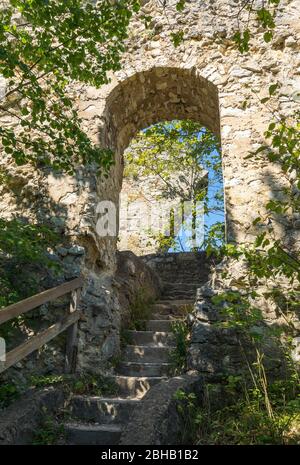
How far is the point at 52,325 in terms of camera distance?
373 cm

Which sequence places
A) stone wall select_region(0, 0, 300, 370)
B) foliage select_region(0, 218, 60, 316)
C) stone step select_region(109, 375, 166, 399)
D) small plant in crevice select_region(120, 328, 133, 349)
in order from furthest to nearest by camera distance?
small plant in crevice select_region(120, 328, 133, 349) → stone wall select_region(0, 0, 300, 370) → stone step select_region(109, 375, 166, 399) → foliage select_region(0, 218, 60, 316)

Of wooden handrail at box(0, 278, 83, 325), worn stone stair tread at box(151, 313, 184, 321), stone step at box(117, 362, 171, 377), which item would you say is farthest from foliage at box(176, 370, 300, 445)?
worn stone stair tread at box(151, 313, 184, 321)

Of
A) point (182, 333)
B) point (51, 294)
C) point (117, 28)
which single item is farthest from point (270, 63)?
point (51, 294)

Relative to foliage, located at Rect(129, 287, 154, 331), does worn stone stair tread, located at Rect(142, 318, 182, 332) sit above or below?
below

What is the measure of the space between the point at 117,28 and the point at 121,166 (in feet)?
7.97

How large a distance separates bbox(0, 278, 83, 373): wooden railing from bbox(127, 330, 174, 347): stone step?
41.5 inches

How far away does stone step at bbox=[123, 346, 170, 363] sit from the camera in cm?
448

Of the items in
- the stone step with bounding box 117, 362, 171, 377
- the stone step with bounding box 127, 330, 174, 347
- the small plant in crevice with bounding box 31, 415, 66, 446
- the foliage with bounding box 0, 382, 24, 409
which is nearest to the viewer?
the small plant in crevice with bounding box 31, 415, 66, 446

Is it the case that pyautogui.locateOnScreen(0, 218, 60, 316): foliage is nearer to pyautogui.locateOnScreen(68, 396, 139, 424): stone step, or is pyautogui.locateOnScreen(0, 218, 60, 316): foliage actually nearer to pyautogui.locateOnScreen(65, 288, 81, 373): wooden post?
pyautogui.locateOnScreen(65, 288, 81, 373): wooden post

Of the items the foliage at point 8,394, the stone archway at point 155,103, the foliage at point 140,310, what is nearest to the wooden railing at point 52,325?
the foliage at point 8,394

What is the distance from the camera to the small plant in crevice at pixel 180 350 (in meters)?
4.02

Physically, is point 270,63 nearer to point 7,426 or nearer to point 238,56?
point 238,56
